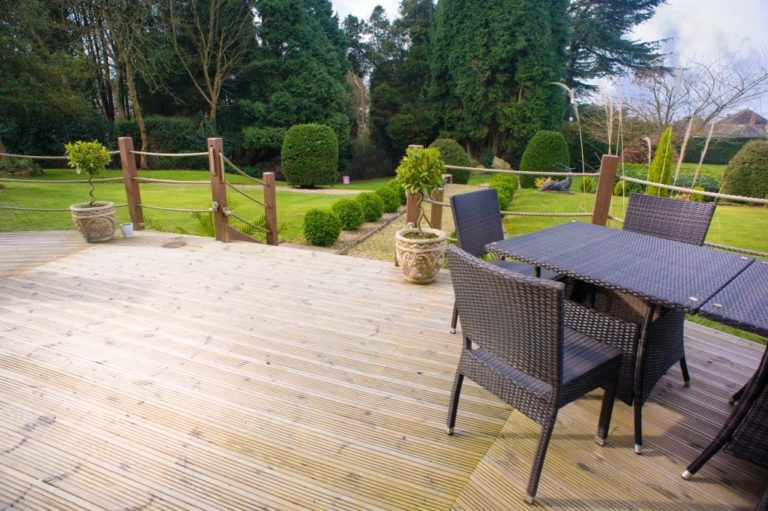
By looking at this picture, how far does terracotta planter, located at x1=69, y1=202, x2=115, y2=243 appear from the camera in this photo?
14.2 ft

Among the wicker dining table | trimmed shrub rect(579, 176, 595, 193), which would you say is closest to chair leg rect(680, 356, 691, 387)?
the wicker dining table

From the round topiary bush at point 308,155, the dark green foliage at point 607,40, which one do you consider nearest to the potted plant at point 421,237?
the round topiary bush at point 308,155

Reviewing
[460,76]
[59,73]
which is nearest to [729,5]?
[460,76]

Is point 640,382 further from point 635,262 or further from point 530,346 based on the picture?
point 530,346

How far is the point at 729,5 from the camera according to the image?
350 inches

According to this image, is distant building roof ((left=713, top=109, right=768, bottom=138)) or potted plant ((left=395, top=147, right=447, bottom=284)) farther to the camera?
distant building roof ((left=713, top=109, right=768, bottom=138))

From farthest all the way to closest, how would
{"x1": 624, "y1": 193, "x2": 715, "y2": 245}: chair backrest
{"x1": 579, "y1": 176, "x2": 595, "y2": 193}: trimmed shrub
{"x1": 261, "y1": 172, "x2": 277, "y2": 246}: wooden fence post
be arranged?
{"x1": 579, "y1": 176, "x2": 595, "y2": 193}: trimmed shrub → {"x1": 261, "y1": 172, "x2": 277, "y2": 246}: wooden fence post → {"x1": 624, "y1": 193, "x2": 715, "y2": 245}: chair backrest

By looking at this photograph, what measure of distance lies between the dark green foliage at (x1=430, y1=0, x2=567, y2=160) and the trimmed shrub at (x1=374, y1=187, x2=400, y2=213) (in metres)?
9.26

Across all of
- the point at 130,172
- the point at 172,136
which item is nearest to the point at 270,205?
the point at 130,172

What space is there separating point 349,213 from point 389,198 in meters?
1.77

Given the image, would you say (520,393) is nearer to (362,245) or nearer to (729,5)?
(362,245)

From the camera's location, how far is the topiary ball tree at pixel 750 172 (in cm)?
855

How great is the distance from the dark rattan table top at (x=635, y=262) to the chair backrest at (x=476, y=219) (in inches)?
15.1

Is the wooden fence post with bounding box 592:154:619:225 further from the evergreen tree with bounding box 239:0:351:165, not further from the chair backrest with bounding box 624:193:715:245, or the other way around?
the evergreen tree with bounding box 239:0:351:165
